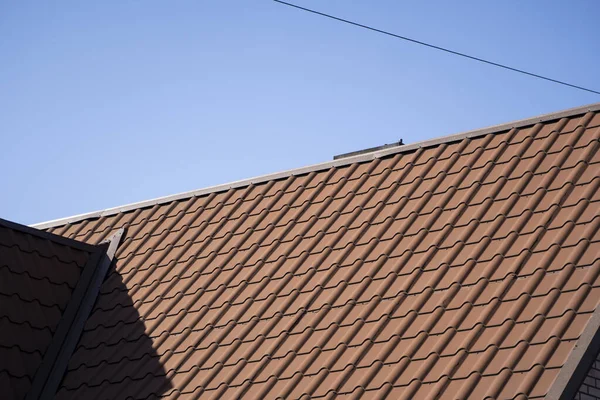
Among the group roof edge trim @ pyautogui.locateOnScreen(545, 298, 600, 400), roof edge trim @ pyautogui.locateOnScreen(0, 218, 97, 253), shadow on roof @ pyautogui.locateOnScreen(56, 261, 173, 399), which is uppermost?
roof edge trim @ pyautogui.locateOnScreen(0, 218, 97, 253)

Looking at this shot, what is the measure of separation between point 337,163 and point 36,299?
4907 millimetres

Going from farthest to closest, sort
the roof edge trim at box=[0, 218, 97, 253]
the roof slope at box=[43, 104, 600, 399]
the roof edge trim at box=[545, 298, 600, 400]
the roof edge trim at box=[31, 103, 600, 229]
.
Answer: the roof edge trim at box=[0, 218, 97, 253], the roof edge trim at box=[31, 103, 600, 229], the roof slope at box=[43, 104, 600, 399], the roof edge trim at box=[545, 298, 600, 400]

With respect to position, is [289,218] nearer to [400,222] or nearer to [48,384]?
[400,222]

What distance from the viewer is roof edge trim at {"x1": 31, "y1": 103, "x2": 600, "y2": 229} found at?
1406cm

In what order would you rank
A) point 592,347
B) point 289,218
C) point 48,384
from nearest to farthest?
point 592,347, point 48,384, point 289,218

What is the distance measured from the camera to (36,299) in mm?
15312

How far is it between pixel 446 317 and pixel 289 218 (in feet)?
13.6

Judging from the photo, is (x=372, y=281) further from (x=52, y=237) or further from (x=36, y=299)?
(x=52, y=237)

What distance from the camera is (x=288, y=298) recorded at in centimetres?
1351

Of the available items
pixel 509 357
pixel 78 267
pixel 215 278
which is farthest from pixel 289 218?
pixel 509 357

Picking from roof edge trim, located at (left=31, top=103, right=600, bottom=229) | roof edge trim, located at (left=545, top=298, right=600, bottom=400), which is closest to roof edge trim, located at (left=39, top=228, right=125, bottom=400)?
roof edge trim, located at (left=31, top=103, right=600, bottom=229)

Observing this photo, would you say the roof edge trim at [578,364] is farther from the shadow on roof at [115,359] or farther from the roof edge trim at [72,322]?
the roof edge trim at [72,322]

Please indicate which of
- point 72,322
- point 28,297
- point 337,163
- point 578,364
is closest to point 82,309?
point 72,322

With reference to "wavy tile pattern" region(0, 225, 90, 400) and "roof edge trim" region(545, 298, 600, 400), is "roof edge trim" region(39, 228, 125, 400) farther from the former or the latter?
"roof edge trim" region(545, 298, 600, 400)
